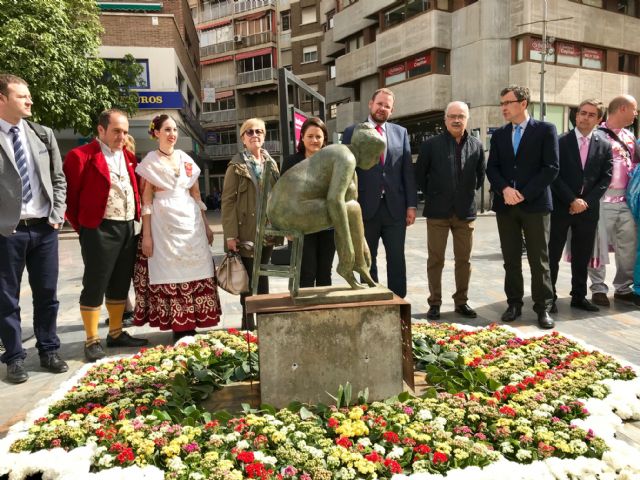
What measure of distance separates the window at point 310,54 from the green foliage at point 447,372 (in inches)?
1529

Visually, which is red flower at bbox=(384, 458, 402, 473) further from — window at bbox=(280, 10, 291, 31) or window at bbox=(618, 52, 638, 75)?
window at bbox=(280, 10, 291, 31)

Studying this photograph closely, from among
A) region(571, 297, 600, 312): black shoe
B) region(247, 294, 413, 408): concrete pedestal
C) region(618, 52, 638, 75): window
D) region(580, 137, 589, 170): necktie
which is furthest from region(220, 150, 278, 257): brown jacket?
region(618, 52, 638, 75): window

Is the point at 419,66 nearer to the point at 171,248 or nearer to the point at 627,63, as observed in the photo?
the point at 627,63

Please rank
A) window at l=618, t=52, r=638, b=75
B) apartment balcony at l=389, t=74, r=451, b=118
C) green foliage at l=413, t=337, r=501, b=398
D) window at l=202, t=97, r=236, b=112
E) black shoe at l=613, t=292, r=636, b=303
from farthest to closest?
window at l=202, t=97, r=236, b=112, window at l=618, t=52, r=638, b=75, apartment balcony at l=389, t=74, r=451, b=118, black shoe at l=613, t=292, r=636, b=303, green foliage at l=413, t=337, r=501, b=398

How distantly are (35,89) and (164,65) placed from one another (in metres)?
Result: 7.96

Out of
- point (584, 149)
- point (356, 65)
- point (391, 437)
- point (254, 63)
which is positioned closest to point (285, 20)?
point (254, 63)

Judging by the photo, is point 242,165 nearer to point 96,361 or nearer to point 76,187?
point 76,187

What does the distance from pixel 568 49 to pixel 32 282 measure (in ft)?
89.0

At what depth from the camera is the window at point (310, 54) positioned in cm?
4006

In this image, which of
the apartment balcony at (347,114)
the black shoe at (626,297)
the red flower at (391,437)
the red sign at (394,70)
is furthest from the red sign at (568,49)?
the red flower at (391,437)

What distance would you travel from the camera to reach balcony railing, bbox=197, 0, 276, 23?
142 feet

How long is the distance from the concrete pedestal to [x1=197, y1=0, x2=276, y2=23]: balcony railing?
142 ft

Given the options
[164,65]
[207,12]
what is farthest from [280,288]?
[207,12]

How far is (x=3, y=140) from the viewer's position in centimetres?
390
